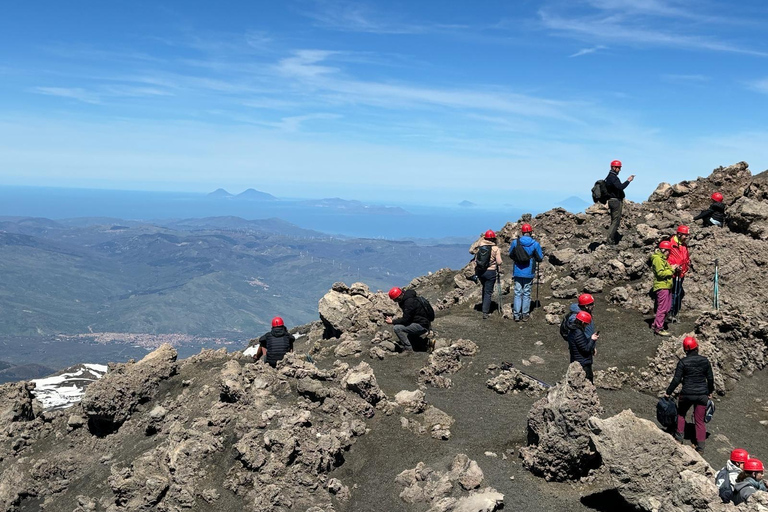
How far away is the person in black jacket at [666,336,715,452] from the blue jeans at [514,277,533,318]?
7.65 meters

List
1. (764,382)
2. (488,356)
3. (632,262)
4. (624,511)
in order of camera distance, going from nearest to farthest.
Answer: (624,511), (764,382), (488,356), (632,262)

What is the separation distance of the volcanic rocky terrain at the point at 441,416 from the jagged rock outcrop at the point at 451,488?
0.13 ft

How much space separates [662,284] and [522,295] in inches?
184

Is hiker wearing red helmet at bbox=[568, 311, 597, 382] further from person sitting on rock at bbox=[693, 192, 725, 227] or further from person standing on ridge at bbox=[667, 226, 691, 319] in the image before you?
person sitting on rock at bbox=[693, 192, 725, 227]

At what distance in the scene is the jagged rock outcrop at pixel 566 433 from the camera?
1063 centimetres

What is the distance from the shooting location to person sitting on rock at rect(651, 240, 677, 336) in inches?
630

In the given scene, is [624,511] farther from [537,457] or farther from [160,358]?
[160,358]

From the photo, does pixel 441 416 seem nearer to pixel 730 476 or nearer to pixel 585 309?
pixel 585 309

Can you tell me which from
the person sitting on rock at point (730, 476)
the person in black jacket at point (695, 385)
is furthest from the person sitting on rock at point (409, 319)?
the person sitting on rock at point (730, 476)

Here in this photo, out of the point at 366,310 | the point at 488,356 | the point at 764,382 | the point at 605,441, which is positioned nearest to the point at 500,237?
the point at 366,310

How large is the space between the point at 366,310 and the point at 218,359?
5967 mm

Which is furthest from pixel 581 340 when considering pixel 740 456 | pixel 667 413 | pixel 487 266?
pixel 487 266

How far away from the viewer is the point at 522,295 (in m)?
19.5

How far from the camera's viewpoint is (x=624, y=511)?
9.65 m
